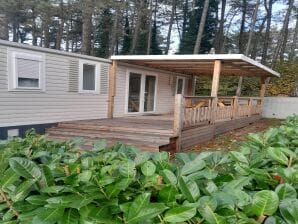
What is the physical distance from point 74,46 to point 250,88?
17.1 m

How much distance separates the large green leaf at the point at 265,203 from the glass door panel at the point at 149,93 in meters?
11.0

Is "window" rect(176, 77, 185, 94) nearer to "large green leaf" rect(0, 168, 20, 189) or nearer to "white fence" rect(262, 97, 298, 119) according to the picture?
"white fence" rect(262, 97, 298, 119)

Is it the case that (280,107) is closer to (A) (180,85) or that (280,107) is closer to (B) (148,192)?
(A) (180,85)

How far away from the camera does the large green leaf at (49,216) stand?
913mm

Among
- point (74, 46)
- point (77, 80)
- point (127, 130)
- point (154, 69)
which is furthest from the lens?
point (74, 46)

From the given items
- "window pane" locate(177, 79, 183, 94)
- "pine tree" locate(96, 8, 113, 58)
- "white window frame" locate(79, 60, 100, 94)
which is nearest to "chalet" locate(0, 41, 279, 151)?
"white window frame" locate(79, 60, 100, 94)

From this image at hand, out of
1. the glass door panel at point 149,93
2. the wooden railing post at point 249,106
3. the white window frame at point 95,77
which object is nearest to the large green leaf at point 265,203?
the white window frame at point 95,77

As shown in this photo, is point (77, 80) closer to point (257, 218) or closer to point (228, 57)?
point (228, 57)

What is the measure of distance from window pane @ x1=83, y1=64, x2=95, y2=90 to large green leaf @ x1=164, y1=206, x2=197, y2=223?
860cm

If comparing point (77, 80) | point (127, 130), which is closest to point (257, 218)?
point (127, 130)

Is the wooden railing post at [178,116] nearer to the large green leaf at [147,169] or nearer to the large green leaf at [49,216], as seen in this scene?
the large green leaf at [147,169]

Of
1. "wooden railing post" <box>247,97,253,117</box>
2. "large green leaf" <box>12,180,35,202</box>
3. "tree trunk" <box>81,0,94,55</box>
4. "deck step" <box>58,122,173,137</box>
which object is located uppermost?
"tree trunk" <box>81,0,94,55</box>

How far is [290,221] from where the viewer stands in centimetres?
83

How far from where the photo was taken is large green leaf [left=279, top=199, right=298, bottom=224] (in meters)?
0.83
